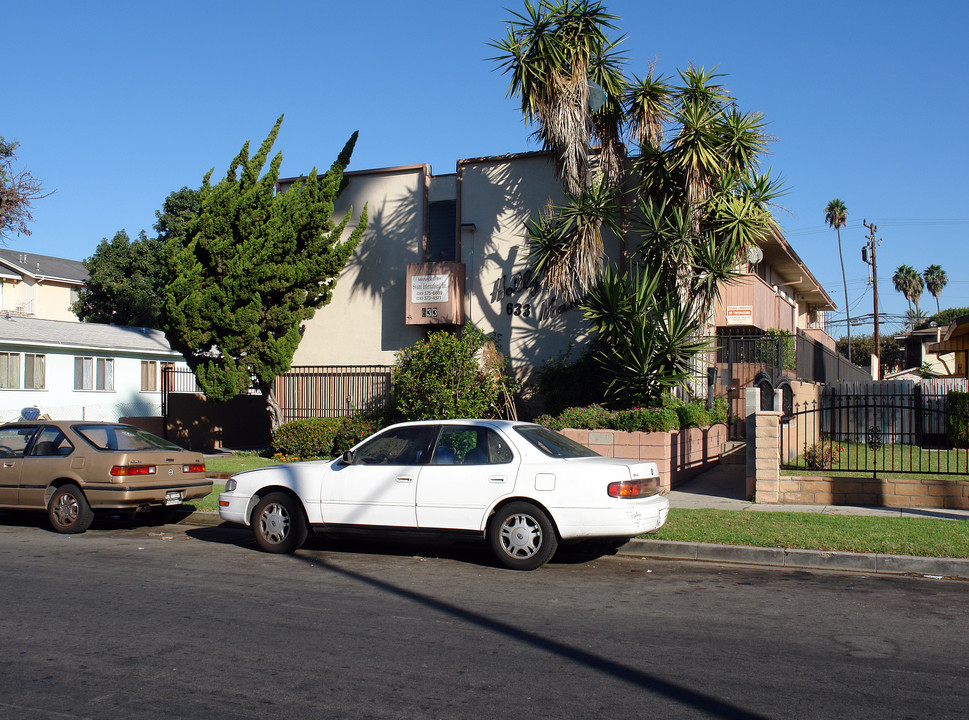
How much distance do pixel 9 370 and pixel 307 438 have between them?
13811mm

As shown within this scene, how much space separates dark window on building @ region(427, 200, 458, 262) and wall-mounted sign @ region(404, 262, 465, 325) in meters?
1.73

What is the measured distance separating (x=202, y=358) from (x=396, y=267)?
206 inches

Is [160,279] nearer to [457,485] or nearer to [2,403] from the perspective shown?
[2,403]

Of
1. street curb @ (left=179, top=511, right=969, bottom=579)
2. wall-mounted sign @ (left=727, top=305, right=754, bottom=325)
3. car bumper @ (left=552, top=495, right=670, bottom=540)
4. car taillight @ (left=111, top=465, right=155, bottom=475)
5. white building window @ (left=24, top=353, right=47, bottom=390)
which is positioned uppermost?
wall-mounted sign @ (left=727, top=305, right=754, bottom=325)

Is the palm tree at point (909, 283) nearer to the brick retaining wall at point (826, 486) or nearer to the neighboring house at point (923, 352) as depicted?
the neighboring house at point (923, 352)

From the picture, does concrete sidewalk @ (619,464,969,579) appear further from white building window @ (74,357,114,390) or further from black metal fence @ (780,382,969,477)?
white building window @ (74,357,114,390)

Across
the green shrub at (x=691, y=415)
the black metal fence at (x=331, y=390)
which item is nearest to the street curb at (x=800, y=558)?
the green shrub at (x=691, y=415)

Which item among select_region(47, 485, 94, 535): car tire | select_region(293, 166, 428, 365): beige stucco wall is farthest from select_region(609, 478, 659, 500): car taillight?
select_region(293, 166, 428, 365): beige stucco wall

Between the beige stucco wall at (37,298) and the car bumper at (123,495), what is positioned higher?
the beige stucco wall at (37,298)

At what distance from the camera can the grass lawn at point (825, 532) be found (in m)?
8.73

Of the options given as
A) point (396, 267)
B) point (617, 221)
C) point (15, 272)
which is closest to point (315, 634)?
point (617, 221)

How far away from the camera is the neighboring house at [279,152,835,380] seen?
62.6ft

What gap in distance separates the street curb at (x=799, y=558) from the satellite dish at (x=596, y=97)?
10.6m

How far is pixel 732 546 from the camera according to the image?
8992 millimetres
